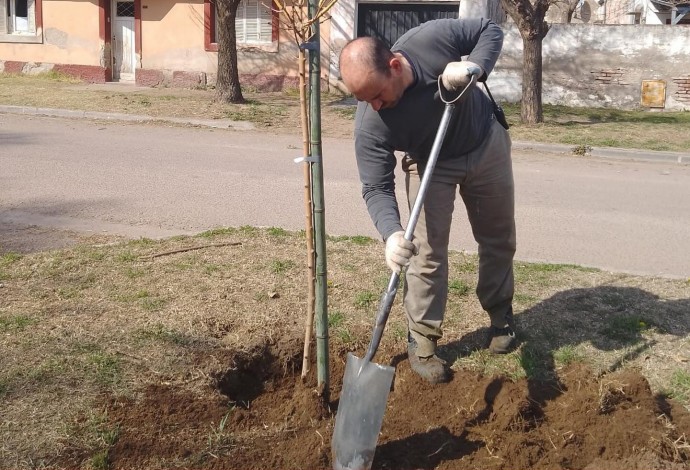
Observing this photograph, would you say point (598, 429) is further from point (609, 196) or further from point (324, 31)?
point (324, 31)

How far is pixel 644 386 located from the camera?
382 cm

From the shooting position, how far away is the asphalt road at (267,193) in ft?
22.5

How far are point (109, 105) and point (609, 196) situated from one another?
33.9ft

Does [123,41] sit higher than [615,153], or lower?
higher

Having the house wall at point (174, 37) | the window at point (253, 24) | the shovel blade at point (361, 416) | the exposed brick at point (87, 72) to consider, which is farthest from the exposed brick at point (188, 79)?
the shovel blade at point (361, 416)

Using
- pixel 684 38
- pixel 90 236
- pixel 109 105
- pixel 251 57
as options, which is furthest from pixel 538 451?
pixel 251 57

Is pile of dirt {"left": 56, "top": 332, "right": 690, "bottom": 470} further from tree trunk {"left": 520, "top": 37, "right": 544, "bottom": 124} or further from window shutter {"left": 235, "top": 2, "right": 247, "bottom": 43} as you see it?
window shutter {"left": 235, "top": 2, "right": 247, "bottom": 43}

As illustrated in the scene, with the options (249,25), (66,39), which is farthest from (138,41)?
(249,25)

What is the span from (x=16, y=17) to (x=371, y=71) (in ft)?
70.9

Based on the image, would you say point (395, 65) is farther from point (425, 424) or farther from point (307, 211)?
point (425, 424)

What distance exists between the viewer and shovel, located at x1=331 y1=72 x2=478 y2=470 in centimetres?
321

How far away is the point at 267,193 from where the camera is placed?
8492 millimetres

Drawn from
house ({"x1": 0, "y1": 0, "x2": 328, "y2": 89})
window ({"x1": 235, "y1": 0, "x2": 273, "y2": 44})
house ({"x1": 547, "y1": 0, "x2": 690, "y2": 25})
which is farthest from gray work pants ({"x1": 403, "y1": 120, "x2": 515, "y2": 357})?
house ({"x1": 547, "y1": 0, "x2": 690, "y2": 25})

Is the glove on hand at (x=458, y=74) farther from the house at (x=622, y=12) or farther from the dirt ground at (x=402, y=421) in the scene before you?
the house at (x=622, y=12)
